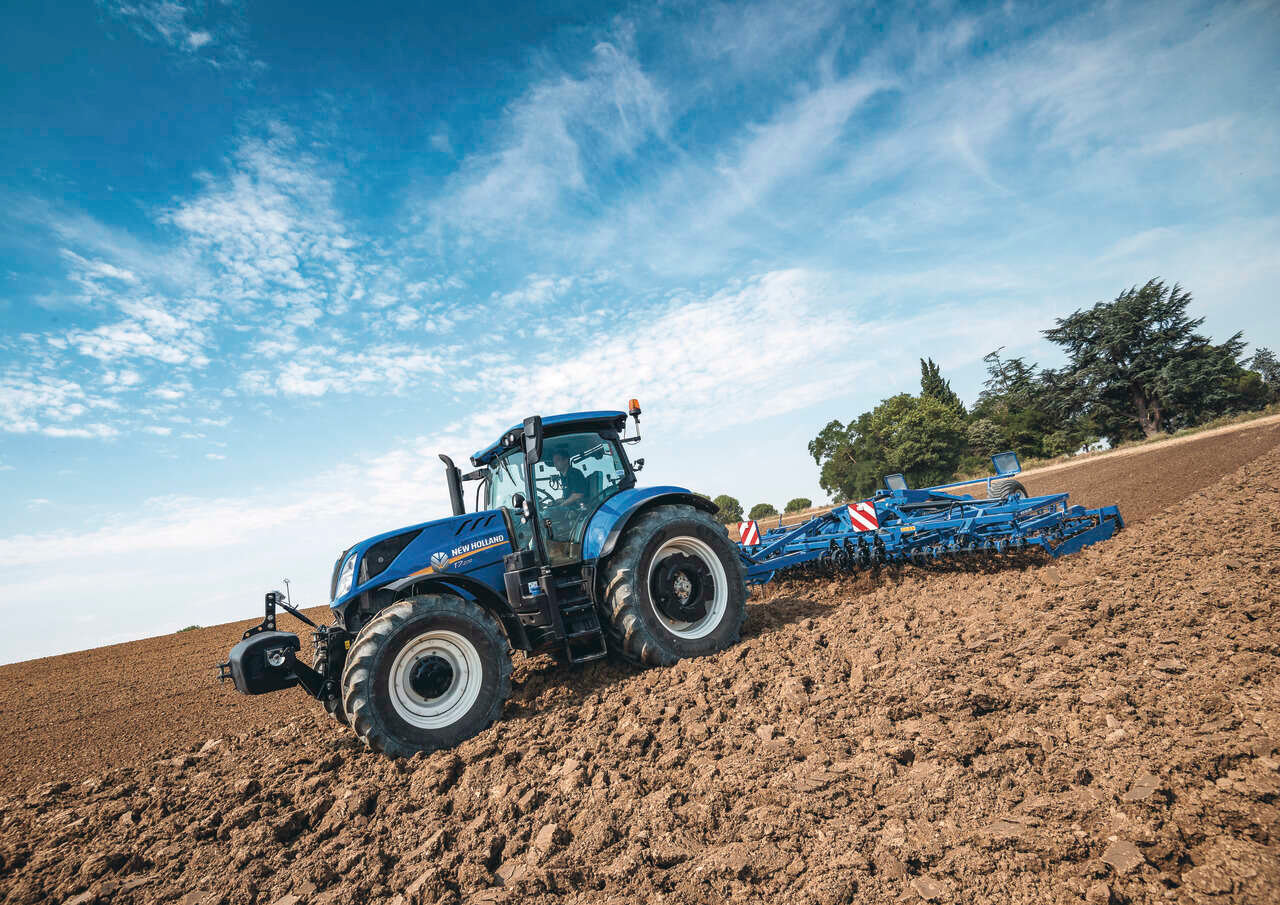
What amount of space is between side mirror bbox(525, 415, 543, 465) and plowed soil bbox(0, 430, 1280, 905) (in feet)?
6.05

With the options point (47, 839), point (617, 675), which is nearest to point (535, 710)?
point (617, 675)

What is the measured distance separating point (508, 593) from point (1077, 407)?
53.1 metres

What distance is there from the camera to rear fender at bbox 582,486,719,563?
5234 millimetres

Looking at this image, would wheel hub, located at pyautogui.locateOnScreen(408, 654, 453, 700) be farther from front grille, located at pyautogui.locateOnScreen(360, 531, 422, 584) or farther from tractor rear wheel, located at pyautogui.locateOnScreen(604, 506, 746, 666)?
tractor rear wheel, located at pyautogui.locateOnScreen(604, 506, 746, 666)

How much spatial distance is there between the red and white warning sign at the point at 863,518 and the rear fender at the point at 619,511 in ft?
8.71

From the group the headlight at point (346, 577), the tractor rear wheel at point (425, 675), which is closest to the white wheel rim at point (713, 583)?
the tractor rear wheel at point (425, 675)

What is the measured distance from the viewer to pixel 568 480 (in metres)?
5.70

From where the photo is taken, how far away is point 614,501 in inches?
222

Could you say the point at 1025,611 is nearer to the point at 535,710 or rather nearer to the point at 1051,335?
the point at 535,710

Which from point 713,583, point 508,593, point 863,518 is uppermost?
point 508,593

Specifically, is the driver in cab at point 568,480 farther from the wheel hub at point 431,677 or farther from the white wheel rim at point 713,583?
the wheel hub at point 431,677

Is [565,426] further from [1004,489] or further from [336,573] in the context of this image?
[1004,489]

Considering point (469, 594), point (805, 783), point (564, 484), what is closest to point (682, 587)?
point (564, 484)

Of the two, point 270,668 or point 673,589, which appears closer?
point 270,668
